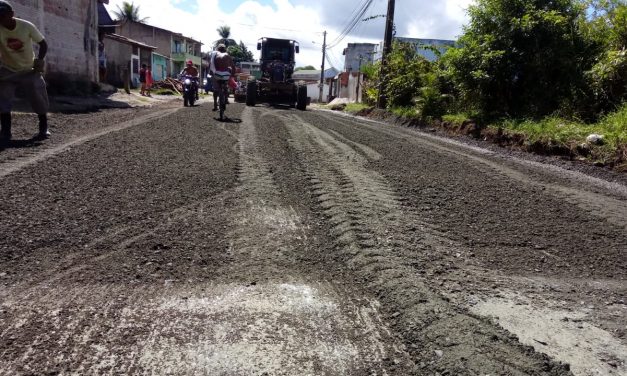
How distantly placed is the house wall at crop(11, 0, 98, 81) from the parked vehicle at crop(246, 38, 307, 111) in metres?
5.95

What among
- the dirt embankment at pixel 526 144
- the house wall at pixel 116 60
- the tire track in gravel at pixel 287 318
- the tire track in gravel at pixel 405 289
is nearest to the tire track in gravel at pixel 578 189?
the dirt embankment at pixel 526 144

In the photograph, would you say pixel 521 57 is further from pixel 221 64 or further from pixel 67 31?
pixel 67 31

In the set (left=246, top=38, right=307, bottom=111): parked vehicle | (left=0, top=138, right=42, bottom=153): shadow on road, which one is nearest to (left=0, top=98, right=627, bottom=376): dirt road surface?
(left=0, top=138, right=42, bottom=153): shadow on road

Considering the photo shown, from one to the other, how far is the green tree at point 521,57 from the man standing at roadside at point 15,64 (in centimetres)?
989

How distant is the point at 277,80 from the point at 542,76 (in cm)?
1204

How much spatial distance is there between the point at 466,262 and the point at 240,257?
1.55m

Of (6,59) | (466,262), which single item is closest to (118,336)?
(466,262)

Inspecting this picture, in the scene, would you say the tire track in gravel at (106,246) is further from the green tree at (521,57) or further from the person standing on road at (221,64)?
the green tree at (521,57)

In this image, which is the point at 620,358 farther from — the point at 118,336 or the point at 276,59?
the point at 276,59

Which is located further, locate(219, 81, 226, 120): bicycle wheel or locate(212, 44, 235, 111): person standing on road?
locate(212, 44, 235, 111): person standing on road

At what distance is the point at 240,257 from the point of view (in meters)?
3.03

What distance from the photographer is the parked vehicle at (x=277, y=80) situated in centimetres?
1969

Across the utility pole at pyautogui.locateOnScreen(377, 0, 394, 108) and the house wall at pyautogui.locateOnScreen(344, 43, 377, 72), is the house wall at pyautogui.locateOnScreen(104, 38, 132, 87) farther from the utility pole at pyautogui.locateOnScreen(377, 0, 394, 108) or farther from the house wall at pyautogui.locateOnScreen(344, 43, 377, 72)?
the house wall at pyautogui.locateOnScreen(344, 43, 377, 72)

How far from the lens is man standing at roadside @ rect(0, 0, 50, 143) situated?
5949 millimetres
